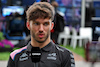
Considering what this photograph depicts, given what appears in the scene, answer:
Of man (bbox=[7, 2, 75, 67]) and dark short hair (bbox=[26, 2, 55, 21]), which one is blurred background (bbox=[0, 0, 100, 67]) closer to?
man (bbox=[7, 2, 75, 67])

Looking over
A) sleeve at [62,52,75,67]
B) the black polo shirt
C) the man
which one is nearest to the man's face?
the man

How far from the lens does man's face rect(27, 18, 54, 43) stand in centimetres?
173

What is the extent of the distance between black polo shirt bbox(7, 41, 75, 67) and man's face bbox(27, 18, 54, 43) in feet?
0.43

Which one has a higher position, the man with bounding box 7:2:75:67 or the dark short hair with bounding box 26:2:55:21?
the dark short hair with bounding box 26:2:55:21

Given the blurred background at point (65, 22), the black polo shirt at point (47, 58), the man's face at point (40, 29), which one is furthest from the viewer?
the blurred background at point (65, 22)

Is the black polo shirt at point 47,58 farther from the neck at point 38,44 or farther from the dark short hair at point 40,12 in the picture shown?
the dark short hair at point 40,12

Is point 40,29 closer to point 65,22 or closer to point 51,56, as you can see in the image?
point 51,56

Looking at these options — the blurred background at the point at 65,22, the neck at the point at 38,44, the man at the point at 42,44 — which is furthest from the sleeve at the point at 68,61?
the blurred background at the point at 65,22

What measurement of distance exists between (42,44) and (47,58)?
0.43 ft

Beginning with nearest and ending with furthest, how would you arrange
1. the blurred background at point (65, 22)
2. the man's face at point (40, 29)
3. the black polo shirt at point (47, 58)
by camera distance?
1. the man's face at point (40, 29)
2. the black polo shirt at point (47, 58)
3. the blurred background at point (65, 22)

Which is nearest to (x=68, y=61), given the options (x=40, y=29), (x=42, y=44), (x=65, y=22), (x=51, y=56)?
(x=51, y=56)

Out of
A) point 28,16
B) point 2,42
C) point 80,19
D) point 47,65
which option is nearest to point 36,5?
point 28,16

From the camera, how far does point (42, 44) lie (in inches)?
71.9

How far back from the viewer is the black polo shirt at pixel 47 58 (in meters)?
1.85
